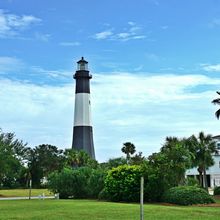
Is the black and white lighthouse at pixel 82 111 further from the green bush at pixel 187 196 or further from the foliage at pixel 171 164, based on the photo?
the green bush at pixel 187 196

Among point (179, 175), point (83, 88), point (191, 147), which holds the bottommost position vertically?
point (179, 175)

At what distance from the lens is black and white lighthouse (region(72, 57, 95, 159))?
242 ft

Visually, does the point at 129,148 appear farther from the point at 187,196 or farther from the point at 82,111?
the point at 187,196

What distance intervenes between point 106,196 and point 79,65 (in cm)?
3999

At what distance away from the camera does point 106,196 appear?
4016 cm

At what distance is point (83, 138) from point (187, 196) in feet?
144

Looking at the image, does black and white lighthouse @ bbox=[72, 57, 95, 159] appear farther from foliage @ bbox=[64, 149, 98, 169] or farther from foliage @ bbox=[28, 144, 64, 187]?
foliage @ bbox=[28, 144, 64, 187]

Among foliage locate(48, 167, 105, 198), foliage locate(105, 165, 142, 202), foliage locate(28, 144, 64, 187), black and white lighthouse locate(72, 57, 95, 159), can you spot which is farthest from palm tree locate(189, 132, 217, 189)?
foliage locate(28, 144, 64, 187)

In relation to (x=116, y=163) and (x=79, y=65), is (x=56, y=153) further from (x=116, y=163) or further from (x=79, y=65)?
(x=116, y=163)

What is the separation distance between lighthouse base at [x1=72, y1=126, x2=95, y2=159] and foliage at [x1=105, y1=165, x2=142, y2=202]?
3431 cm

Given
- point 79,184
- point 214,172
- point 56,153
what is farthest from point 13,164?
point 56,153

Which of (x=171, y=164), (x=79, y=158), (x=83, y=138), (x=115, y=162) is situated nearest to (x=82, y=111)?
(x=83, y=138)

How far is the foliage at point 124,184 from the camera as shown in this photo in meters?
37.4

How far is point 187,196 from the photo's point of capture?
106 ft
